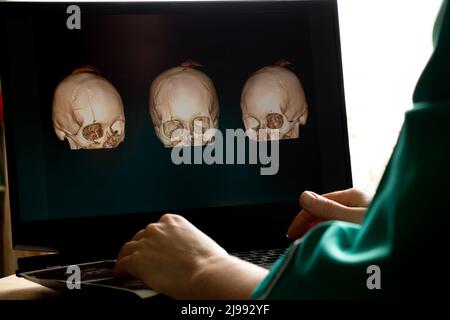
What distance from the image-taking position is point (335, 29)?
3.64 feet

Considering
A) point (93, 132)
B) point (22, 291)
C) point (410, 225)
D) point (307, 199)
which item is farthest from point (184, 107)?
point (410, 225)

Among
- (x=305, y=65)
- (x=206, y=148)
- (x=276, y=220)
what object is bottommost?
(x=276, y=220)

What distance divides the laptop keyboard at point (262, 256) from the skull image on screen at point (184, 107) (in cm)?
20

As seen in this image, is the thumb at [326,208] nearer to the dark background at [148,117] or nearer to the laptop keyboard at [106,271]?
the laptop keyboard at [106,271]

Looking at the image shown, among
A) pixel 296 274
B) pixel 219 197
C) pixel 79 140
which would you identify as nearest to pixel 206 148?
pixel 219 197

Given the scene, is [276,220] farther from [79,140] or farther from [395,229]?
[395,229]

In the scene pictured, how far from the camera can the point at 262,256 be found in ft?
2.98

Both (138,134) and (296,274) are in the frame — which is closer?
(296,274)

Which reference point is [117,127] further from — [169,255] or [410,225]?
[410,225]

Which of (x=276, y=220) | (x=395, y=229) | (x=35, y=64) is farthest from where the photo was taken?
(x=276, y=220)

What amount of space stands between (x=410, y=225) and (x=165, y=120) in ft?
2.17

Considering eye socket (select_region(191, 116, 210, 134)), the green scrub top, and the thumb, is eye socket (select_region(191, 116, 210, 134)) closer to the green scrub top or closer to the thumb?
the thumb

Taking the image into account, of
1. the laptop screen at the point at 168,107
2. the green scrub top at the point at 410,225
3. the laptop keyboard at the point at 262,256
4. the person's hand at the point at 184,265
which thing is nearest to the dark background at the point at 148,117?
the laptop screen at the point at 168,107

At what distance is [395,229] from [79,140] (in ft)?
2.19
